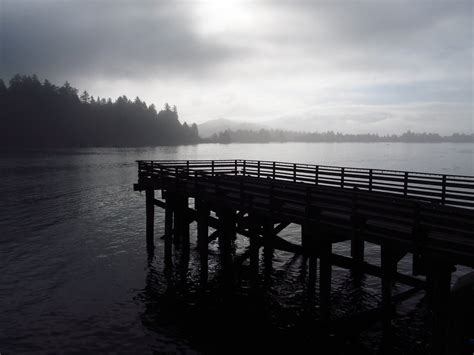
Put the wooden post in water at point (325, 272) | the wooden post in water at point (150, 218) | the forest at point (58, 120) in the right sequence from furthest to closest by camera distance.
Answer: the forest at point (58, 120)
the wooden post in water at point (150, 218)
the wooden post in water at point (325, 272)

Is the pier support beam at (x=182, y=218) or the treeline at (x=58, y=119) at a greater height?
the treeline at (x=58, y=119)

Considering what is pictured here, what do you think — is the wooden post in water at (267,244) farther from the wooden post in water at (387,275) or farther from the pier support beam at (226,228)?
the wooden post in water at (387,275)

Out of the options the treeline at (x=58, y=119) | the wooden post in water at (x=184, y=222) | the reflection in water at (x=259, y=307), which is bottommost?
the reflection in water at (x=259, y=307)

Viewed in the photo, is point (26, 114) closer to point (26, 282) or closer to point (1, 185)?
point (1, 185)

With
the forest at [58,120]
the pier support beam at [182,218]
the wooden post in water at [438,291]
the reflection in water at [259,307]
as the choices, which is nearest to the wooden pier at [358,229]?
the wooden post in water at [438,291]

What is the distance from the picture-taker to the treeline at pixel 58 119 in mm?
137750

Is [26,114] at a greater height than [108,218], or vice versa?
[26,114]

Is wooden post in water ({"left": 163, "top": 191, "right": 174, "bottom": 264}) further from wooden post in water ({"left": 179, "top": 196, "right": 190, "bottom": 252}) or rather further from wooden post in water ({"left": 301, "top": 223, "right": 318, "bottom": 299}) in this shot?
wooden post in water ({"left": 301, "top": 223, "right": 318, "bottom": 299})

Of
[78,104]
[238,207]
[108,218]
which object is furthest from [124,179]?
[78,104]

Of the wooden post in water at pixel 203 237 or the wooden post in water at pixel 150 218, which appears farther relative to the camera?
the wooden post in water at pixel 150 218

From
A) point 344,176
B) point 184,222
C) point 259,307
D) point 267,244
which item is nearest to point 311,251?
point 267,244

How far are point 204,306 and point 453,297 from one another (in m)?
10.6

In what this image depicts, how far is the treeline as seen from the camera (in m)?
138

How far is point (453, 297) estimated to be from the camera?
5.50 metres
